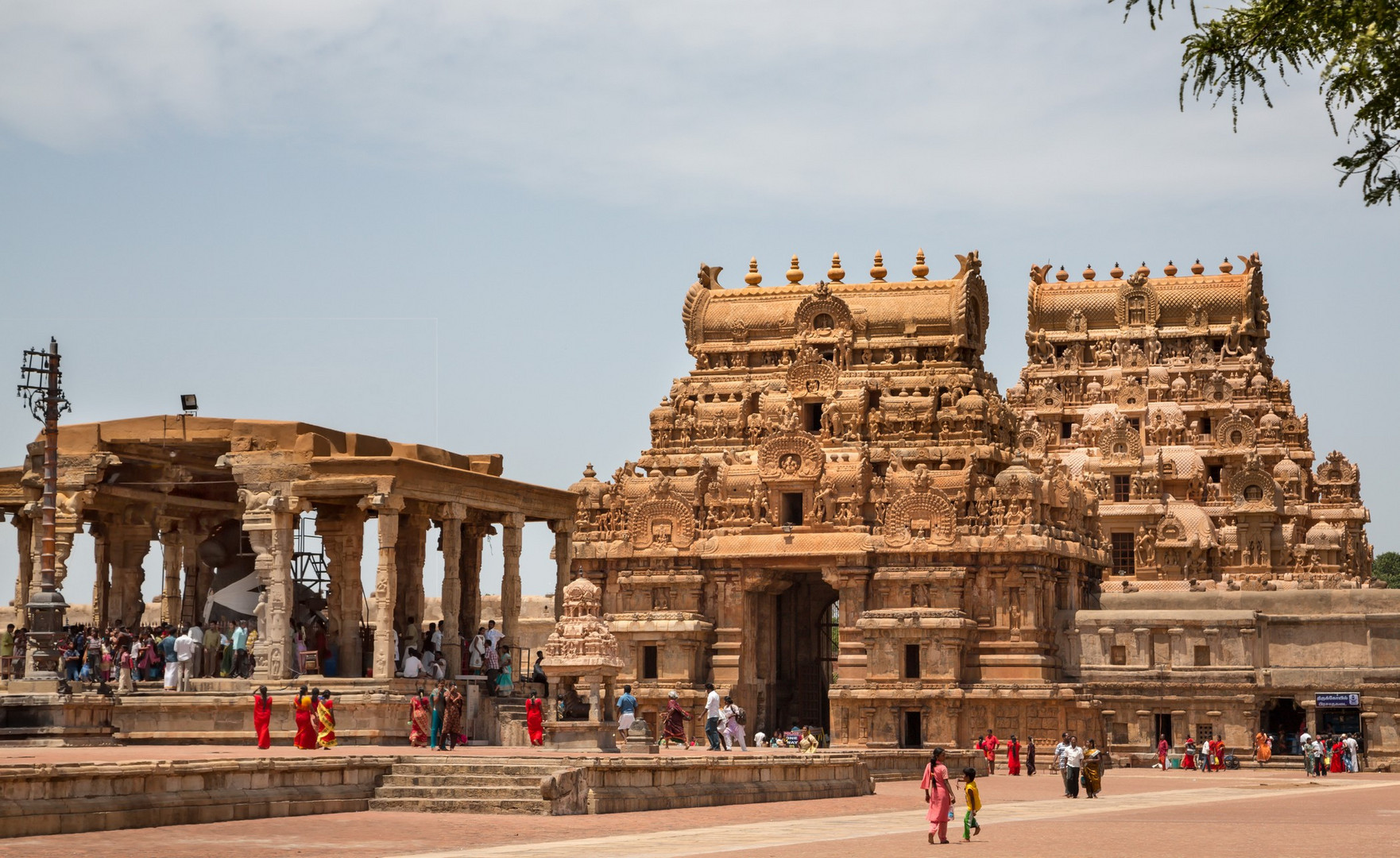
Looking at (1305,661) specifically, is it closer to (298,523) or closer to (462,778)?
(298,523)

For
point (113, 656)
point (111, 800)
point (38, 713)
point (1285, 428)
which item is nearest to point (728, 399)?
point (1285, 428)

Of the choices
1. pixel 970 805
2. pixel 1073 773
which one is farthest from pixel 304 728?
pixel 1073 773

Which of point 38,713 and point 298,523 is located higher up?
point 298,523

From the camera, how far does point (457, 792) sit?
2836 centimetres

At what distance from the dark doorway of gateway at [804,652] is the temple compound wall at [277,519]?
2275 centimetres

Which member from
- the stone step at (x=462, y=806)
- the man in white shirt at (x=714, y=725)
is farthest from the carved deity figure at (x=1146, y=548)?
the stone step at (x=462, y=806)

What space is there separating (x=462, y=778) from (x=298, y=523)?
13582 mm

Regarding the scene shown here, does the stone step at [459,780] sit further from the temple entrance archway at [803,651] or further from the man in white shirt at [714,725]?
the temple entrance archway at [803,651]

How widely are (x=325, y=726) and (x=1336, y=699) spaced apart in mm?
32989

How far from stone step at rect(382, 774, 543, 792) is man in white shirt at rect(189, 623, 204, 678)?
37.9 feet

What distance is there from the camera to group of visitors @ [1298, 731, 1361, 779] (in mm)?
52625

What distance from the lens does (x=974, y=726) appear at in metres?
59.1

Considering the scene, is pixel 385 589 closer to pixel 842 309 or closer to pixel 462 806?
pixel 462 806

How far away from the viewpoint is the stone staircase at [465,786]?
27953mm
